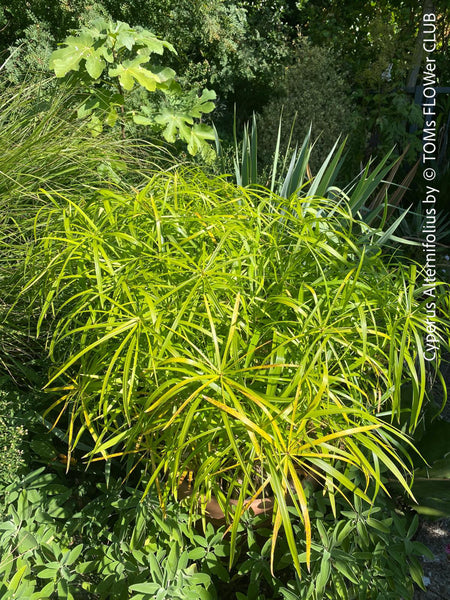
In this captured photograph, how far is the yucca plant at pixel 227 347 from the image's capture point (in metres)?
1.20

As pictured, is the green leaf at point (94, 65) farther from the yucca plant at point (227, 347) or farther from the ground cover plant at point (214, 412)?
the yucca plant at point (227, 347)

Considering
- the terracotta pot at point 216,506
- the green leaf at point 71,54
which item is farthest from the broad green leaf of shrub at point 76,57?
the terracotta pot at point 216,506

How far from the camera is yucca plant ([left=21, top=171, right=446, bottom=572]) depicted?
47.1 inches

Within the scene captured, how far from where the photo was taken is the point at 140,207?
64.4 inches

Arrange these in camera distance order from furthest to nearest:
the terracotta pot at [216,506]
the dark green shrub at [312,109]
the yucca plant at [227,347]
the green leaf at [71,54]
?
the dark green shrub at [312,109]
the green leaf at [71,54]
the terracotta pot at [216,506]
the yucca plant at [227,347]

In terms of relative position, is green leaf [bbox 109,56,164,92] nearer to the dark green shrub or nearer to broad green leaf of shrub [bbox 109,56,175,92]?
broad green leaf of shrub [bbox 109,56,175,92]

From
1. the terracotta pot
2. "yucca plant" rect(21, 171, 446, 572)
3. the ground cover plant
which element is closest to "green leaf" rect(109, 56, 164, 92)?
the ground cover plant

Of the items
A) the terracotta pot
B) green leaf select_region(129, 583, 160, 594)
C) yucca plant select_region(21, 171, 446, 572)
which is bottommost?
the terracotta pot

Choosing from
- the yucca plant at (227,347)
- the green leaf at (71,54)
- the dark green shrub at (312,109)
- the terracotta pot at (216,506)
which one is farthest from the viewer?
the dark green shrub at (312,109)

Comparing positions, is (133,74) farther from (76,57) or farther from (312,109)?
(312,109)

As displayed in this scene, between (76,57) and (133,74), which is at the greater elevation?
(76,57)

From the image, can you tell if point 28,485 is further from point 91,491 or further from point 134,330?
point 134,330

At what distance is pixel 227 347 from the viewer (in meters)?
1.15

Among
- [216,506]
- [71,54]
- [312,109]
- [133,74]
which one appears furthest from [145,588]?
[312,109]
